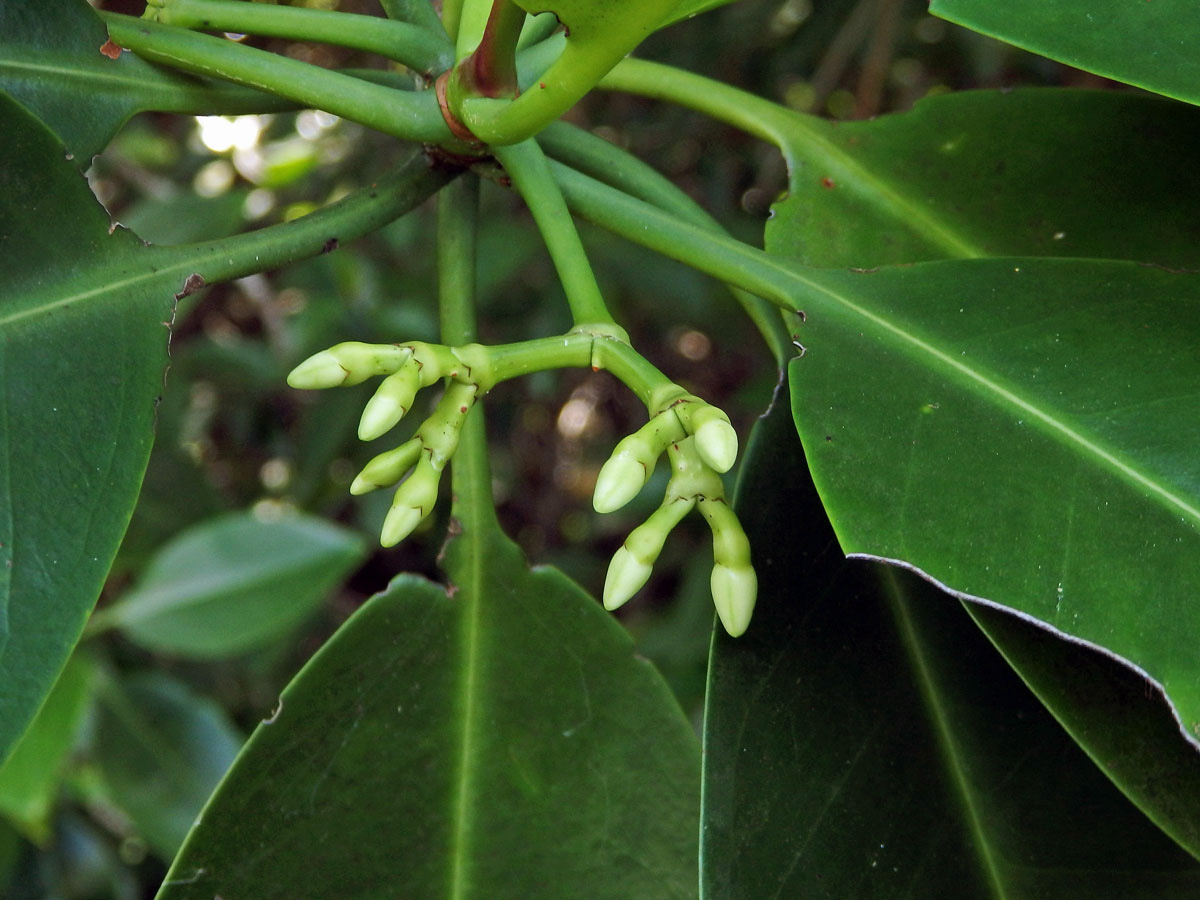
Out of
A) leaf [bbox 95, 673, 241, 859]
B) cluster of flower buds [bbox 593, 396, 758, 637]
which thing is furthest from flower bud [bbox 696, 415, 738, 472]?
leaf [bbox 95, 673, 241, 859]

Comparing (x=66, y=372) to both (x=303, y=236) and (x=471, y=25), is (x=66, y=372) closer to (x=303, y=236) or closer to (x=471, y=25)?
(x=303, y=236)

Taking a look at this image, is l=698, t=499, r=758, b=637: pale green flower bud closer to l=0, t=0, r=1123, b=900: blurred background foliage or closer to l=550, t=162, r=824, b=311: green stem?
l=550, t=162, r=824, b=311: green stem

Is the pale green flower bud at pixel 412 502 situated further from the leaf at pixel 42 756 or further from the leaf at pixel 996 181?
the leaf at pixel 42 756

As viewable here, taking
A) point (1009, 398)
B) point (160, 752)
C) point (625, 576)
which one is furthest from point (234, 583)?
point (1009, 398)

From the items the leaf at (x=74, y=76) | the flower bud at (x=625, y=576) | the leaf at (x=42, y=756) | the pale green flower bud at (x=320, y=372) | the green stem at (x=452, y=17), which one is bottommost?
the leaf at (x=42, y=756)

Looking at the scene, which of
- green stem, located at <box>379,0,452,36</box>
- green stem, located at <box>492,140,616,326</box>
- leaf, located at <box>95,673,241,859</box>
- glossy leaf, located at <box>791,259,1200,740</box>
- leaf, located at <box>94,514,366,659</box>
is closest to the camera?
glossy leaf, located at <box>791,259,1200,740</box>

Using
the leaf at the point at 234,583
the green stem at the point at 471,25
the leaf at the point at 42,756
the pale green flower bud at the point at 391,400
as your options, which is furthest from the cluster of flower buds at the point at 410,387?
the leaf at the point at 234,583

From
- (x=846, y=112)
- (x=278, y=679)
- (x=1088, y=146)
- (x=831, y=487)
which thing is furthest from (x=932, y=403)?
(x=278, y=679)
